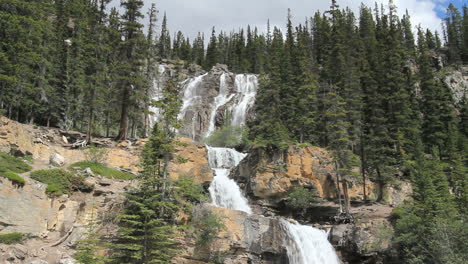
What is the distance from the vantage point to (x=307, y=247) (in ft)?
87.5

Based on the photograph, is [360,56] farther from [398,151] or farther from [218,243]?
[218,243]

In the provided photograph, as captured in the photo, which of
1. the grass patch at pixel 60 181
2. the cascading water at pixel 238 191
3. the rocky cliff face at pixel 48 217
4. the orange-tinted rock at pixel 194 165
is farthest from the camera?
the orange-tinted rock at pixel 194 165

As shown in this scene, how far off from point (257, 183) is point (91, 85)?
19.3 m

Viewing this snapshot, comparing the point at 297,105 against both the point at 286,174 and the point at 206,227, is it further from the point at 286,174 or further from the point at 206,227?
the point at 206,227

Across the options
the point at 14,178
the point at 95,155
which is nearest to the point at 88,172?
the point at 95,155

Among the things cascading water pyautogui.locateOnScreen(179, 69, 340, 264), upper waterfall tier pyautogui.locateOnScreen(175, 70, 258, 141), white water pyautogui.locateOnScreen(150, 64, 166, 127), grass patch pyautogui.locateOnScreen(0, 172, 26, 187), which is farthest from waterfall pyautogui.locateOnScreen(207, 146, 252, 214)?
grass patch pyautogui.locateOnScreen(0, 172, 26, 187)

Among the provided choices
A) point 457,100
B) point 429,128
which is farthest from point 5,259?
point 457,100

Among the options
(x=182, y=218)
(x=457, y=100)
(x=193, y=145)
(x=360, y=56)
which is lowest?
(x=182, y=218)

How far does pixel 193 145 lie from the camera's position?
3192cm

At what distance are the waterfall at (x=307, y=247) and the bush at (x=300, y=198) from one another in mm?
4503

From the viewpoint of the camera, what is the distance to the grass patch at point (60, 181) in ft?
67.9

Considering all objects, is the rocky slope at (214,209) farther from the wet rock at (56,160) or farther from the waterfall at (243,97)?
the waterfall at (243,97)

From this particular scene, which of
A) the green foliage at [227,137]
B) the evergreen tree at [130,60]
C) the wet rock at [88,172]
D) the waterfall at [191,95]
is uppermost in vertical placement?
the waterfall at [191,95]

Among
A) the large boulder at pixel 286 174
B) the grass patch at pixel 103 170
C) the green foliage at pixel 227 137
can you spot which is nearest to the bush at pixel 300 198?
the large boulder at pixel 286 174
